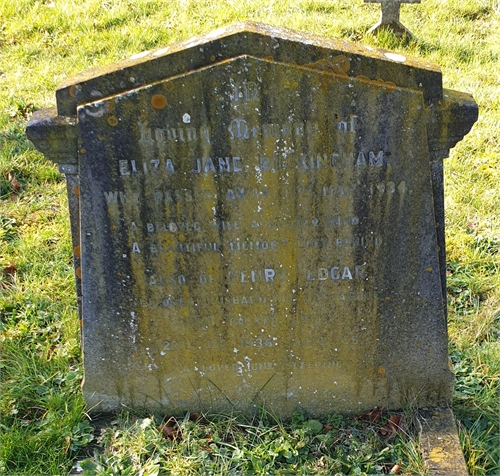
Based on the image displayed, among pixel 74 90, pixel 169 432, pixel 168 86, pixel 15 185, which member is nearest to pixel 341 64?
pixel 168 86

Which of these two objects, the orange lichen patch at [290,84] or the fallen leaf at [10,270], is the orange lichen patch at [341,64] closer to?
the orange lichen patch at [290,84]

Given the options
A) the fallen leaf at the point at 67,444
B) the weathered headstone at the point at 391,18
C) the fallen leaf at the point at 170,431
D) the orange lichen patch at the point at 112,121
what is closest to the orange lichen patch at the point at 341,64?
the orange lichen patch at the point at 112,121

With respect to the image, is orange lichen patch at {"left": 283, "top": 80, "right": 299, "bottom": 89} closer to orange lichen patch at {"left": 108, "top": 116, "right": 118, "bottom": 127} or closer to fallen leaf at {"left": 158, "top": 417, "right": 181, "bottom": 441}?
orange lichen patch at {"left": 108, "top": 116, "right": 118, "bottom": 127}

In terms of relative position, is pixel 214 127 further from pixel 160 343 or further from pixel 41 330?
pixel 41 330

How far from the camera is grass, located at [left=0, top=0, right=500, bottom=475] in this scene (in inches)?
111

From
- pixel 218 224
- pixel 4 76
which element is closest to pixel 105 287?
pixel 218 224

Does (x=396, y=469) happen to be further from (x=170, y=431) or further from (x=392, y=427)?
(x=170, y=431)

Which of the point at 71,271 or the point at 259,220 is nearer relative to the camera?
the point at 259,220

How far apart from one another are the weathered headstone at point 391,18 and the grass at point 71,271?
0.16 metres

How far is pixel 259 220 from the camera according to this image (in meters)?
2.61

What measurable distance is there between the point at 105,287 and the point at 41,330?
3.29ft

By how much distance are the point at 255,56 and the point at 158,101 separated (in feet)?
1.35

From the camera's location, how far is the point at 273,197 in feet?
8.39

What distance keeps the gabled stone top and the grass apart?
1.56 meters
